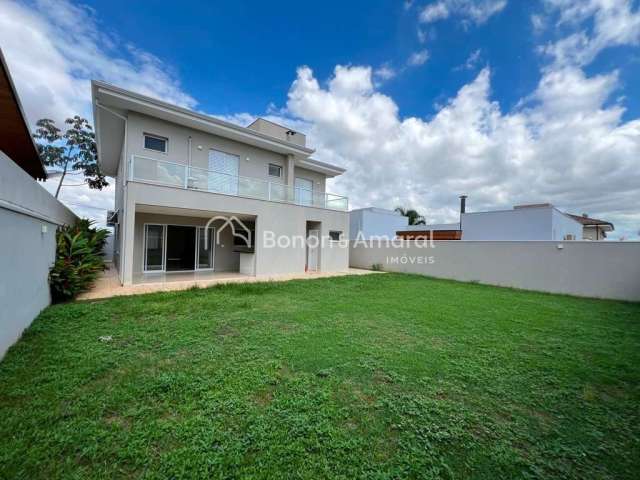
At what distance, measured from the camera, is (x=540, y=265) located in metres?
10.3

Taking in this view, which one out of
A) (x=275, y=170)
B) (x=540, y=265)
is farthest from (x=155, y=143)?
(x=540, y=265)

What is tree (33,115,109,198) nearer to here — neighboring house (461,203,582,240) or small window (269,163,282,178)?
small window (269,163,282,178)

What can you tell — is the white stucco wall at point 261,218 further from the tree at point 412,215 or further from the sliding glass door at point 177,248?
the tree at point 412,215

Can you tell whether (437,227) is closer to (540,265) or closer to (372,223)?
(372,223)

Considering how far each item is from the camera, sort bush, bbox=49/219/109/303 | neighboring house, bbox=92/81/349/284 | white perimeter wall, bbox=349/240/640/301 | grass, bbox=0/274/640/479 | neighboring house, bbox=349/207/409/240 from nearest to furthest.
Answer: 1. grass, bbox=0/274/640/479
2. bush, bbox=49/219/109/303
3. neighboring house, bbox=92/81/349/284
4. white perimeter wall, bbox=349/240/640/301
5. neighboring house, bbox=349/207/409/240

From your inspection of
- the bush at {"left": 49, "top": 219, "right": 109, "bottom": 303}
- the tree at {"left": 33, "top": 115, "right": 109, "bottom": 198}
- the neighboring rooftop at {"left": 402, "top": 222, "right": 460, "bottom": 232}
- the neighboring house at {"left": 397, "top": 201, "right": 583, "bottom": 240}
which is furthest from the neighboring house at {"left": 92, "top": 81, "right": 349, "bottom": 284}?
the neighboring rooftop at {"left": 402, "top": 222, "right": 460, "bottom": 232}

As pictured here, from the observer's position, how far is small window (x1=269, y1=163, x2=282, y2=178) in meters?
13.4

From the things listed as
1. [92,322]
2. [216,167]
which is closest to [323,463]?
[92,322]

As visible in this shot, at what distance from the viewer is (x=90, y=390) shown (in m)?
2.67

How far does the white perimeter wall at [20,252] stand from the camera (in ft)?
11.0

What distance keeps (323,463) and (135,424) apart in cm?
164

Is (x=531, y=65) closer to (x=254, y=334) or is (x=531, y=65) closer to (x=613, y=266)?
(x=613, y=266)

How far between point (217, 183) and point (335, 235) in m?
6.82

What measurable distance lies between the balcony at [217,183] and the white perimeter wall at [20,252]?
3102 millimetres
